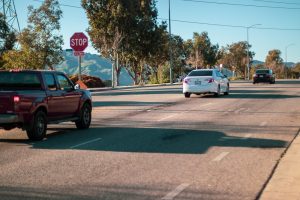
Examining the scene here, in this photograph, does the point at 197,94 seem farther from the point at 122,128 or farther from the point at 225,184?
the point at 225,184

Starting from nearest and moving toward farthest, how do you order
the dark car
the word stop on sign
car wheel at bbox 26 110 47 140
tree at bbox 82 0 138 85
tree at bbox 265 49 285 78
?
car wheel at bbox 26 110 47 140
the word stop on sign
the dark car
tree at bbox 82 0 138 85
tree at bbox 265 49 285 78

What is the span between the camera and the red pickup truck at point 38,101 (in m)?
12.1

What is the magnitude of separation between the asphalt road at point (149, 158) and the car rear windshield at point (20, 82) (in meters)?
1.25

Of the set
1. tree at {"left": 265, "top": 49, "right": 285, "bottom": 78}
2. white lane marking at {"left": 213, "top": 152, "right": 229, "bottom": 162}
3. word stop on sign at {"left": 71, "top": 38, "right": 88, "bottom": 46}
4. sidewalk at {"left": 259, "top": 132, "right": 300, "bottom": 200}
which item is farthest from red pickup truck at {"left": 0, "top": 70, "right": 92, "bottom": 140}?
tree at {"left": 265, "top": 49, "right": 285, "bottom": 78}

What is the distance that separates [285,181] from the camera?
8.16m

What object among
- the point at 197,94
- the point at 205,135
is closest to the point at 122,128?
the point at 205,135

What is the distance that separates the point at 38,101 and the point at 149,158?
3718mm

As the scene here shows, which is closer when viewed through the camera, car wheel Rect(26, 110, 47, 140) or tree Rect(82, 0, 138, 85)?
car wheel Rect(26, 110, 47, 140)

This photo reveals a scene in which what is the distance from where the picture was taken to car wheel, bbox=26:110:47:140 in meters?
12.5

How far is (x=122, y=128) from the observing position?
596 inches

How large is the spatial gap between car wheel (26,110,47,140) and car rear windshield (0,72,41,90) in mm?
823

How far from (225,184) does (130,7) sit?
2121 inches

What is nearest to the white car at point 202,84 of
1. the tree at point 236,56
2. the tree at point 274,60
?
the tree at point 236,56

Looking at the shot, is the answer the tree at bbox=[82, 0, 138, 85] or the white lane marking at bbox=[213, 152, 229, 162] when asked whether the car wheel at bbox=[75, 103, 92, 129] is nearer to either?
the white lane marking at bbox=[213, 152, 229, 162]
